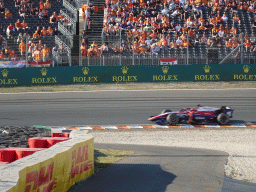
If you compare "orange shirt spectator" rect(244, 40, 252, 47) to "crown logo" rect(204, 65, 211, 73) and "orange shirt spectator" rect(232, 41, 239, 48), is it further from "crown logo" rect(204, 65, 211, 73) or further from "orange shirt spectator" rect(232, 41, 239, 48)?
"crown logo" rect(204, 65, 211, 73)

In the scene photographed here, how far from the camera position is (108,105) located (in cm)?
1856

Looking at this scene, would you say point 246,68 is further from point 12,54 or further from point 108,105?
point 12,54

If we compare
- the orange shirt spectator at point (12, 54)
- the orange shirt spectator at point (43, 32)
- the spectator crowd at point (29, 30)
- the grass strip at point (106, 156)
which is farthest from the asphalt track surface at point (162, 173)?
the orange shirt spectator at point (43, 32)

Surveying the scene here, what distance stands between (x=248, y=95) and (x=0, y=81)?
42.2ft

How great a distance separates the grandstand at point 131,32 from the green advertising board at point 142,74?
334mm

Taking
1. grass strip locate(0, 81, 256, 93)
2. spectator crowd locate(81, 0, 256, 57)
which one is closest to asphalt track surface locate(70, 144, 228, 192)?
grass strip locate(0, 81, 256, 93)

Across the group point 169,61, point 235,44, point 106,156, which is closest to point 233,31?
point 235,44

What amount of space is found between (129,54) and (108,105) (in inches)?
245

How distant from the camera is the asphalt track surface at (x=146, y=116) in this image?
23.5ft

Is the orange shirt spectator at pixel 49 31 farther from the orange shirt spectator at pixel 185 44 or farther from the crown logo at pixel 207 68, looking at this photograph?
the crown logo at pixel 207 68

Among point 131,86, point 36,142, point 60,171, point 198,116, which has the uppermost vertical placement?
point 131,86

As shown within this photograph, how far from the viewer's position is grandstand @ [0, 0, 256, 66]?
23.8 meters

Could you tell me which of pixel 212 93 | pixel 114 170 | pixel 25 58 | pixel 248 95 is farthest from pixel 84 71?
pixel 114 170

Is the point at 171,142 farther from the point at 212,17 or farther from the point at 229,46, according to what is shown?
the point at 212,17
